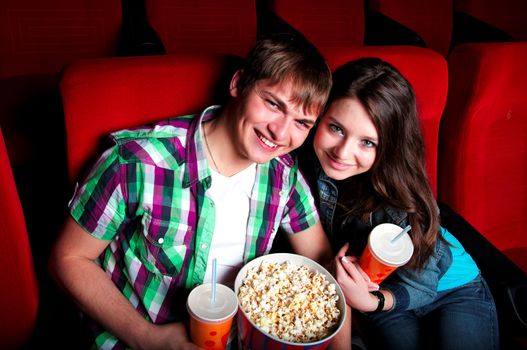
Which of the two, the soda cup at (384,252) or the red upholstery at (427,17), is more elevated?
the red upholstery at (427,17)

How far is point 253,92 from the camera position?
37.6 inches

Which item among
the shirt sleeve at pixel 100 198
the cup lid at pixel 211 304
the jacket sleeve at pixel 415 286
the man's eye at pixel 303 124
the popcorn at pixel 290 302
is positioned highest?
the man's eye at pixel 303 124

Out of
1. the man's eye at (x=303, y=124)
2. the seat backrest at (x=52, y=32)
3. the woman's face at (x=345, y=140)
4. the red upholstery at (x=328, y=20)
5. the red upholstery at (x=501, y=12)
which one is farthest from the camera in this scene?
the red upholstery at (x=501, y=12)

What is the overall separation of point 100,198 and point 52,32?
99cm

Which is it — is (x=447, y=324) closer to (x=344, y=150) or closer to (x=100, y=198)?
(x=344, y=150)

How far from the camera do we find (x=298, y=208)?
45.0 inches

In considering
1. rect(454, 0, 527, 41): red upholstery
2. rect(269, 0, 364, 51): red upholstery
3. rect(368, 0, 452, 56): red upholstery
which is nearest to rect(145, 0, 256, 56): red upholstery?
rect(269, 0, 364, 51): red upholstery

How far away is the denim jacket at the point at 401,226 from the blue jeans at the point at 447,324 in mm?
51

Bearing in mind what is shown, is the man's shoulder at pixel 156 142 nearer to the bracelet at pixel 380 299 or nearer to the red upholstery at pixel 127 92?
the red upholstery at pixel 127 92

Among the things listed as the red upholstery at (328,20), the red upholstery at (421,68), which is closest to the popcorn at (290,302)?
the red upholstery at (421,68)

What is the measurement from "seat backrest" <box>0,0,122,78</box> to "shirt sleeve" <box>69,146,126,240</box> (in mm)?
872

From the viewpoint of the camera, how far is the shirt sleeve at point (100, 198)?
0.92 meters

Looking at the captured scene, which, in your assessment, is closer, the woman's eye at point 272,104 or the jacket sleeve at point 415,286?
the woman's eye at point 272,104

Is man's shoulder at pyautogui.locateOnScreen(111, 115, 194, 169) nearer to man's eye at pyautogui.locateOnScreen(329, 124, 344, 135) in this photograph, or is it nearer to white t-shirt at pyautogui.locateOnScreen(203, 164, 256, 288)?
white t-shirt at pyautogui.locateOnScreen(203, 164, 256, 288)
